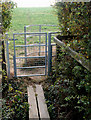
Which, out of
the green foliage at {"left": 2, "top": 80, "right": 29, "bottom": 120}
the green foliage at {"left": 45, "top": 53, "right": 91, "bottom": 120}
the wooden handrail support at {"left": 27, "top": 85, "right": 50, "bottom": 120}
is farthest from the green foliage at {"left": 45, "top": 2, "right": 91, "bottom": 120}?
the green foliage at {"left": 2, "top": 80, "right": 29, "bottom": 120}

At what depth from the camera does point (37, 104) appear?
2.99m

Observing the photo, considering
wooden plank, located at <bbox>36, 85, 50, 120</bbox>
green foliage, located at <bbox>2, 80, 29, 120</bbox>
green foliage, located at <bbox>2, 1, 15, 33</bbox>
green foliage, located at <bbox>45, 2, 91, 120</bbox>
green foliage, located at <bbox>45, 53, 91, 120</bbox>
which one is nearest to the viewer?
green foliage, located at <bbox>45, 2, 91, 120</bbox>

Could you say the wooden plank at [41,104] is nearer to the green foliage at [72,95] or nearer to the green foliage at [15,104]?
the green foliage at [72,95]

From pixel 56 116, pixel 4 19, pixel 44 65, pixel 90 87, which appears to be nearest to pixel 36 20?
pixel 44 65

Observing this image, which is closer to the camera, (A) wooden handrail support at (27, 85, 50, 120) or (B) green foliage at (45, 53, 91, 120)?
(B) green foliage at (45, 53, 91, 120)

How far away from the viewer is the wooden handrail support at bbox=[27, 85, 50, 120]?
8.42 feet

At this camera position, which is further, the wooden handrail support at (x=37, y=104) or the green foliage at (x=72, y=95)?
the wooden handrail support at (x=37, y=104)

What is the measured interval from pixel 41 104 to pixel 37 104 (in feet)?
0.39

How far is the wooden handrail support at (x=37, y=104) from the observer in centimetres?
257

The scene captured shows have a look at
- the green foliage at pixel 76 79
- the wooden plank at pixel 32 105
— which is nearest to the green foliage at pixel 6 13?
the green foliage at pixel 76 79

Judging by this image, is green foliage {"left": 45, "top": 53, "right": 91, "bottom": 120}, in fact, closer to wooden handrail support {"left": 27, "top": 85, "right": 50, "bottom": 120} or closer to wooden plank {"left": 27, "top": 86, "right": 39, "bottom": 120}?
wooden handrail support {"left": 27, "top": 85, "right": 50, "bottom": 120}

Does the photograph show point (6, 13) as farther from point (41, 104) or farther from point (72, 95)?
point (72, 95)

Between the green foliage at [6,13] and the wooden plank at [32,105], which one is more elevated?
the green foliage at [6,13]

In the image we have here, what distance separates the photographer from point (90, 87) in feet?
4.93
